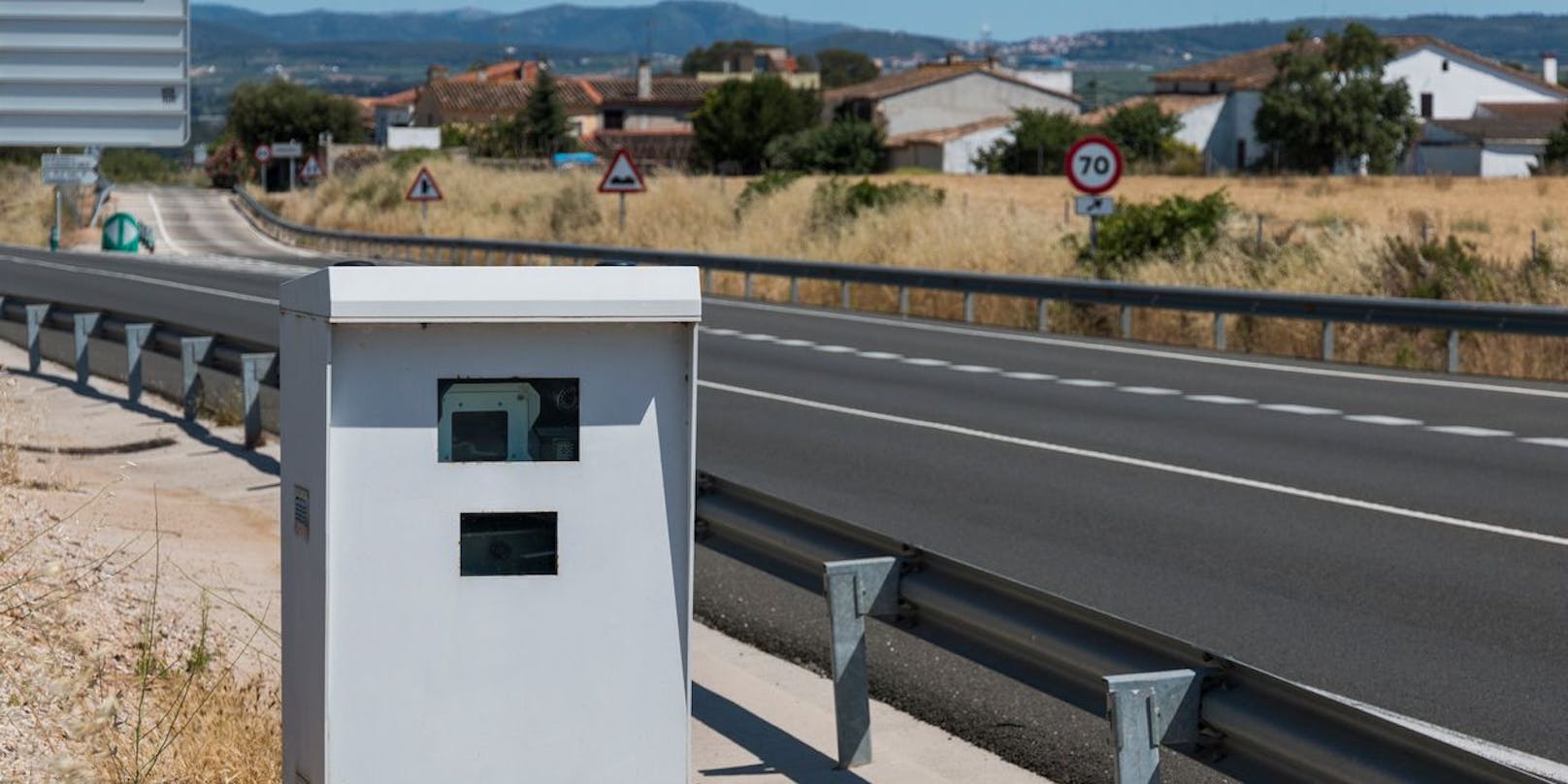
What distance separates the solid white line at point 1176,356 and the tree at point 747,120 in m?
79.9

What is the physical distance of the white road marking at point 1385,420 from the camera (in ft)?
51.6

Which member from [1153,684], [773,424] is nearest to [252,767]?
[1153,684]

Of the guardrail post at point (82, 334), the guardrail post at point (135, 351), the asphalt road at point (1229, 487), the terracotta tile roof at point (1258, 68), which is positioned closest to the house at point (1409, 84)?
the terracotta tile roof at point (1258, 68)

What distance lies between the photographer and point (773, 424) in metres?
16.3

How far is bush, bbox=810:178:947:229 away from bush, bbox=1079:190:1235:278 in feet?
30.1

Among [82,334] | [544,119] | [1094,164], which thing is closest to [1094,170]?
[1094,164]

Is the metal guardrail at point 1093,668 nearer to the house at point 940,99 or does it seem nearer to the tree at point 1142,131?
the tree at point 1142,131

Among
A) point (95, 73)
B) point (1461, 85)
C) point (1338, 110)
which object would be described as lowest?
point (95, 73)

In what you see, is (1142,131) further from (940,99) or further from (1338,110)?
(940,99)

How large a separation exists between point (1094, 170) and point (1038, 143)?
260ft

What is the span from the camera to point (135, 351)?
16.0m

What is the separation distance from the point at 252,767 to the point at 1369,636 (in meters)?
4.73

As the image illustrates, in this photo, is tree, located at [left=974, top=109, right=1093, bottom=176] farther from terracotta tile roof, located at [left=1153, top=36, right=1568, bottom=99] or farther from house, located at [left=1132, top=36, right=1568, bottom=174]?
terracotta tile roof, located at [left=1153, top=36, right=1568, bottom=99]

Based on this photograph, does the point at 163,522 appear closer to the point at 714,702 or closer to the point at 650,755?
the point at 714,702
